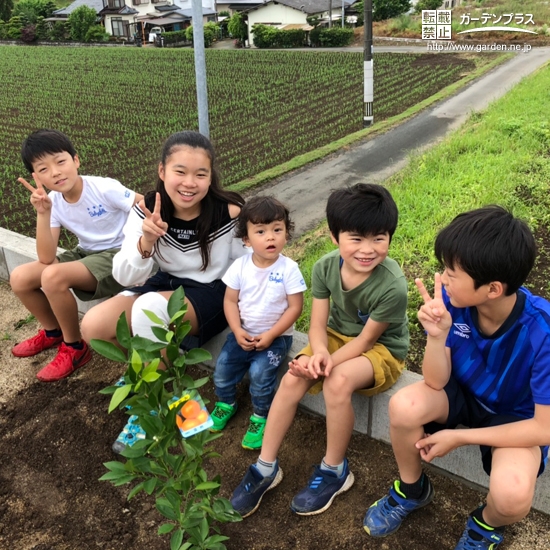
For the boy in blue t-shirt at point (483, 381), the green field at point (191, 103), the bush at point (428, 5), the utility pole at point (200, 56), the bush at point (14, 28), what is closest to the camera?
the boy in blue t-shirt at point (483, 381)

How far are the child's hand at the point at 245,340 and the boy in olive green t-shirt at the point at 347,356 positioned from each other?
0.29 metres

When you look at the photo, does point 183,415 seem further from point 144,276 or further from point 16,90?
point 16,90

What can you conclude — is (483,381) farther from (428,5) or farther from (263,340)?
(428,5)

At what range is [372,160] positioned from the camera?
8328 mm

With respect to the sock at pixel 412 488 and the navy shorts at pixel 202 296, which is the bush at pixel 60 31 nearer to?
the navy shorts at pixel 202 296

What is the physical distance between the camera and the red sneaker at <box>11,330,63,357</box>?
10.5 feet

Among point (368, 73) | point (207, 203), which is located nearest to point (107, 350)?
point (207, 203)

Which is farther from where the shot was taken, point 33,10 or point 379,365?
point 33,10

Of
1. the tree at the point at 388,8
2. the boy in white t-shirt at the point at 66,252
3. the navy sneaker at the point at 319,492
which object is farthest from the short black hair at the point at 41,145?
the tree at the point at 388,8

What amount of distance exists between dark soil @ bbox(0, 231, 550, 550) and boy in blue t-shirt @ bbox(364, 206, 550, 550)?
0.37ft

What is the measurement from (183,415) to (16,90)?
673 inches

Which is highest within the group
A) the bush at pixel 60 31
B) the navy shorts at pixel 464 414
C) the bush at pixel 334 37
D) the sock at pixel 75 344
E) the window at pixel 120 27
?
the window at pixel 120 27

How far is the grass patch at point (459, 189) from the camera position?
3.74 meters

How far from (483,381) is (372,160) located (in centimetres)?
678
